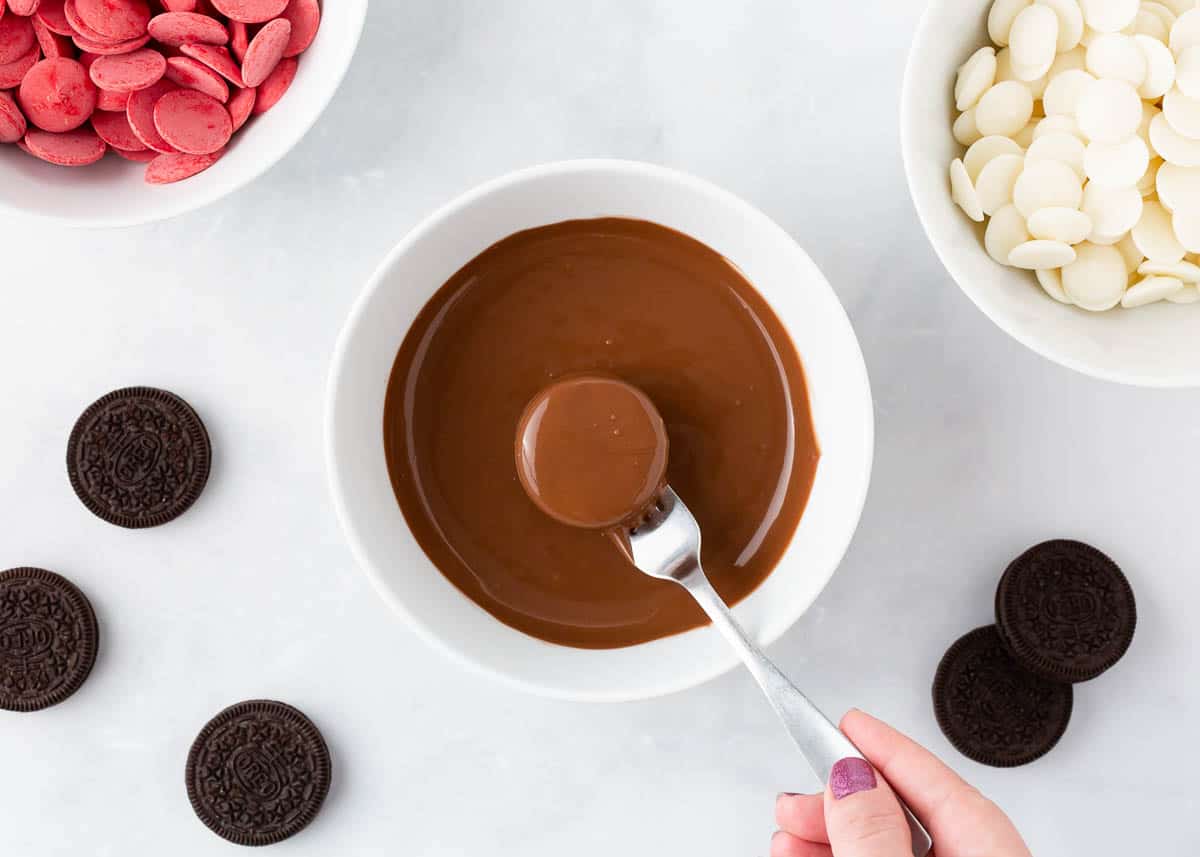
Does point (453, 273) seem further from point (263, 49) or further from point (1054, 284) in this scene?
point (1054, 284)

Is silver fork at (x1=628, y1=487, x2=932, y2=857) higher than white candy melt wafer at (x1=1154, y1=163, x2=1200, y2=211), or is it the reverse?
white candy melt wafer at (x1=1154, y1=163, x2=1200, y2=211)

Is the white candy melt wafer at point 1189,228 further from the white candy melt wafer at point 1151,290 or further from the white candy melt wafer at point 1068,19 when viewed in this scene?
the white candy melt wafer at point 1068,19

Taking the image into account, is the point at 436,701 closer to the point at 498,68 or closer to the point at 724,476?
the point at 724,476

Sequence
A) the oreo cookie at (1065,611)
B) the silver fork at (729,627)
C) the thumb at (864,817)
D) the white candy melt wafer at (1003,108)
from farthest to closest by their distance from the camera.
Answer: the oreo cookie at (1065,611), the white candy melt wafer at (1003,108), the silver fork at (729,627), the thumb at (864,817)

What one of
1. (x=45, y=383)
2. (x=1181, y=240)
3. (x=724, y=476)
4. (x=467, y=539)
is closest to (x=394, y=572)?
(x=467, y=539)

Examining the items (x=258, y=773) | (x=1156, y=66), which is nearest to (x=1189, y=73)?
(x=1156, y=66)

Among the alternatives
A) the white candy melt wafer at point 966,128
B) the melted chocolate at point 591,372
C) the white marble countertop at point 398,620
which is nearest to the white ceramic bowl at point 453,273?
the melted chocolate at point 591,372

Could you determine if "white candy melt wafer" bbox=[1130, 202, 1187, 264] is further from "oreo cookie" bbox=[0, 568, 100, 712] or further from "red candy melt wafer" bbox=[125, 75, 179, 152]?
"oreo cookie" bbox=[0, 568, 100, 712]

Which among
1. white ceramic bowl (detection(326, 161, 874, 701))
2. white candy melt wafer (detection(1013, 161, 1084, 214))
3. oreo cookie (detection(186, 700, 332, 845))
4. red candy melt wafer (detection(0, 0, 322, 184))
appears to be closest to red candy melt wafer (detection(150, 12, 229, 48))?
red candy melt wafer (detection(0, 0, 322, 184))
